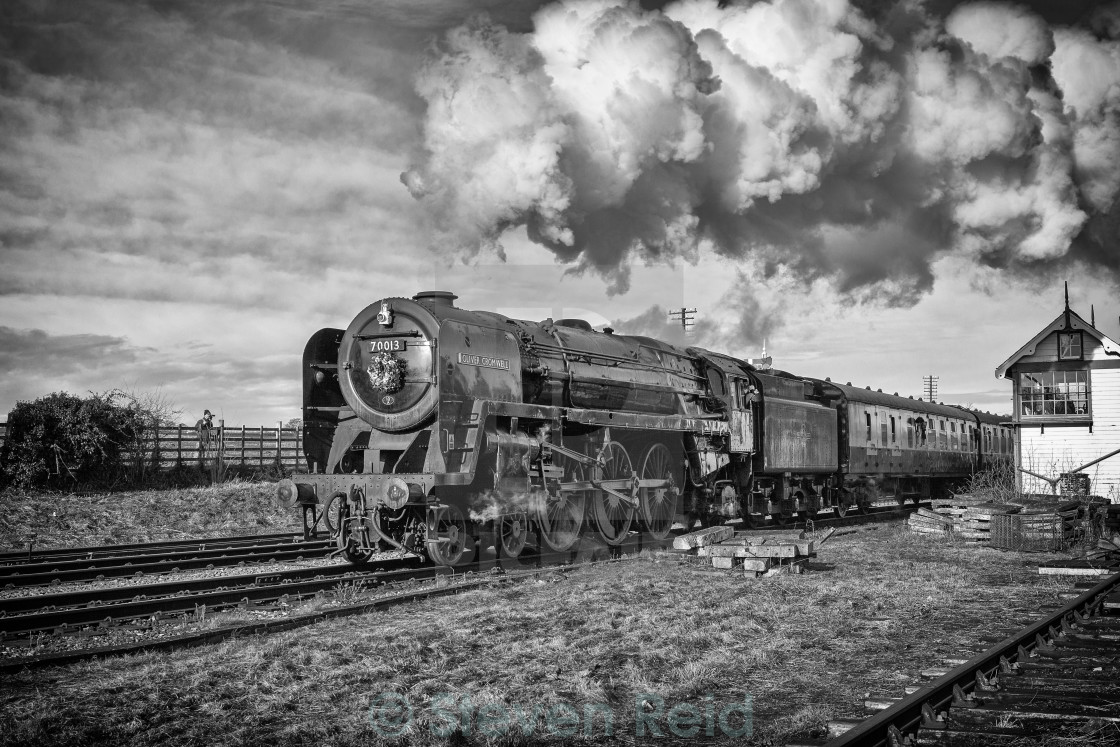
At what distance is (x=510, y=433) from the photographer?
11.8m

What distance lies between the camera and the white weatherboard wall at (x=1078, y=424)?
2317 cm

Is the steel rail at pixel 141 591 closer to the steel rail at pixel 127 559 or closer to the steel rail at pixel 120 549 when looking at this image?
the steel rail at pixel 120 549

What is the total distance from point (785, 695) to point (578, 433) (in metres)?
7.77

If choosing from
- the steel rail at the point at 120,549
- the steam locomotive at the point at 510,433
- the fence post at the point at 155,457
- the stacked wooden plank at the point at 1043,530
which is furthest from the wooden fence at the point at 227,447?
the stacked wooden plank at the point at 1043,530

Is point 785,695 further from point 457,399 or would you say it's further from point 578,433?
point 578,433

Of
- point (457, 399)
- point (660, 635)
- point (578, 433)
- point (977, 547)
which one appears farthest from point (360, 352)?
point (977, 547)

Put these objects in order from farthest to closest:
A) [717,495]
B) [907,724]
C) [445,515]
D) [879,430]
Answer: [879,430], [717,495], [445,515], [907,724]

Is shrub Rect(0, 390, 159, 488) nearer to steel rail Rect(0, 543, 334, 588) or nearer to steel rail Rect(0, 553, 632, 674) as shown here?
steel rail Rect(0, 543, 334, 588)

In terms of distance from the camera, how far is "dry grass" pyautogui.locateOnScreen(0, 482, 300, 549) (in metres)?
18.3

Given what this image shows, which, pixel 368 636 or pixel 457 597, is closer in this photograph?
pixel 368 636

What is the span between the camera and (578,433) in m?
13.4

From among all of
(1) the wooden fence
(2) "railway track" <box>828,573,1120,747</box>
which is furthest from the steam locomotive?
(1) the wooden fence

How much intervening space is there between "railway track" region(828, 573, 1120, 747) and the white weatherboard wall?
698 inches

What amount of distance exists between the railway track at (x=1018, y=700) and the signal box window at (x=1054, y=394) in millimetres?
18739
